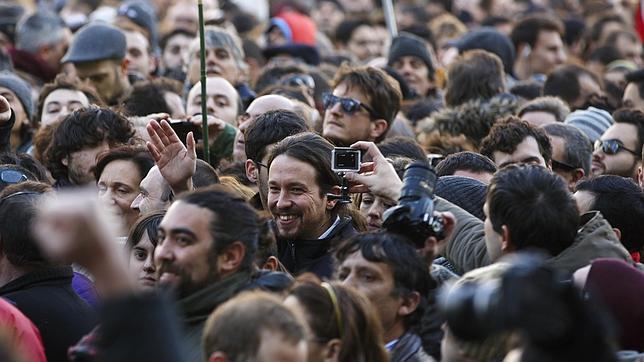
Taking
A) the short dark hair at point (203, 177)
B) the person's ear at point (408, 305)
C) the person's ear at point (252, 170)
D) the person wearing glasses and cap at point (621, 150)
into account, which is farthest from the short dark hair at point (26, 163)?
the person wearing glasses and cap at point (621, 150)

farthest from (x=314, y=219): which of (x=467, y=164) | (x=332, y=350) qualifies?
(x=332, y=350)

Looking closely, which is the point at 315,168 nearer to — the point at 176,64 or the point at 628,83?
the point at 628,83

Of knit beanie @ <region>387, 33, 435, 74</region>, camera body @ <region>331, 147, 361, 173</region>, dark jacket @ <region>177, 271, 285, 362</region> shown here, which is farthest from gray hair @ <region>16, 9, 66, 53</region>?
dark jacket @ <region>177, 271, 285, 362</region>

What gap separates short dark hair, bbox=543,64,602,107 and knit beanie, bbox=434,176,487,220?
4642 mm

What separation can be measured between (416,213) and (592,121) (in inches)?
176

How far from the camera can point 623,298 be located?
523 centimetres

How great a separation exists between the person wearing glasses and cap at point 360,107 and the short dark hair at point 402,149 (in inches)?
23.6

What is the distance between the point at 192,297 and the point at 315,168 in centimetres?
169

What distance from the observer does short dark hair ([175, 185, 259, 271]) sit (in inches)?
216

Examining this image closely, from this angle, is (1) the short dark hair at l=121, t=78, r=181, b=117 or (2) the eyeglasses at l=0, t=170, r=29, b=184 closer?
(2) the eyeglasses at l=0, t=170, r=29, b=184

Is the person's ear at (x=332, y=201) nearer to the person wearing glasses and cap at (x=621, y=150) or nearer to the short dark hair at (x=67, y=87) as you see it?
the person wearing glasses and cap at (x=621, y=150)

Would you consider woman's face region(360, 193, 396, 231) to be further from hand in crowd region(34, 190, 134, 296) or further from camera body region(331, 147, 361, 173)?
hand in crowd region(34, 190, 134, 296)

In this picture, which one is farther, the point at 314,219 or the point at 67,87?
the point at 67,87

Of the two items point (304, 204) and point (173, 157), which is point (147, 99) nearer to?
point (173, 157)
